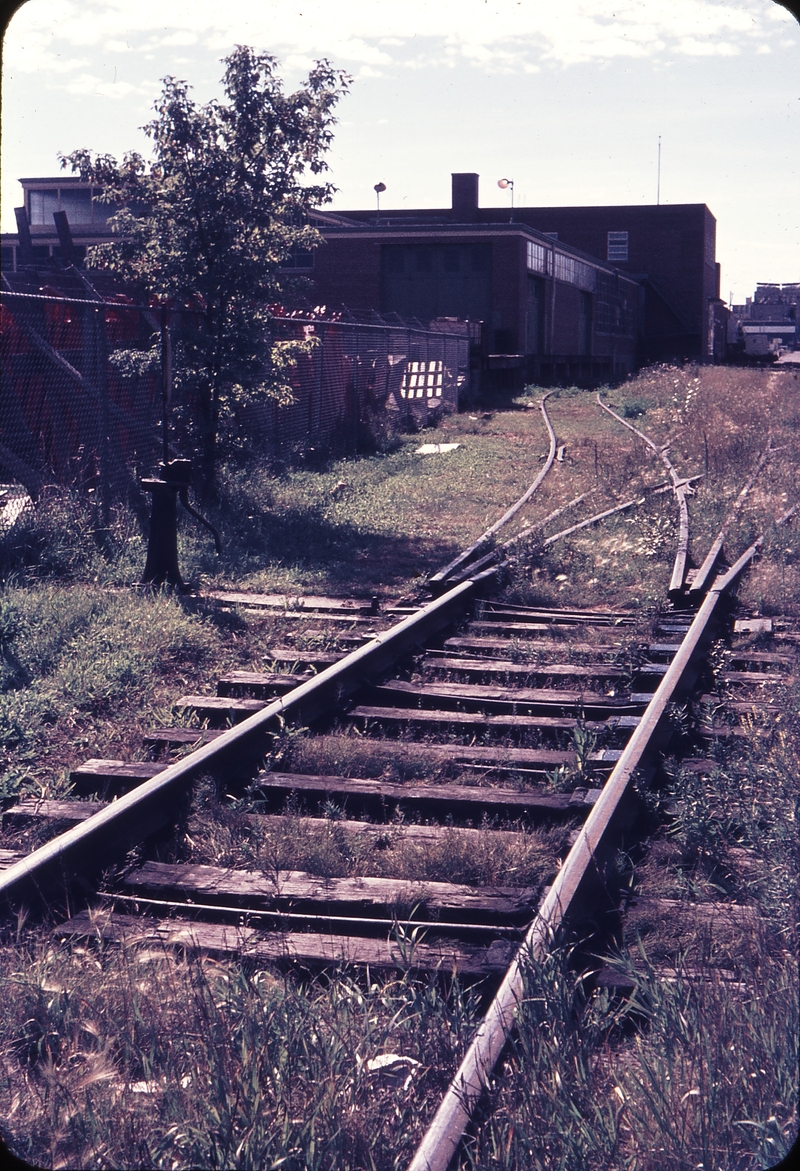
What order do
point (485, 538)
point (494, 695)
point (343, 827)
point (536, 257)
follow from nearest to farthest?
1. point (343, 827)
2. point (494, 695)
3. point (485, 538)
4. point (536, 257)

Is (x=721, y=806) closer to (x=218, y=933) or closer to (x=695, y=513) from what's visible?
(x=218, y=933)

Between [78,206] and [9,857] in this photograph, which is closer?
[9,857]

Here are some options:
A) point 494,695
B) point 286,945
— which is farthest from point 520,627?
point 286,945

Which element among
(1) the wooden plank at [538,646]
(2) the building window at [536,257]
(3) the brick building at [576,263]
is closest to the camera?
(1) the wooden plank at [538,646]

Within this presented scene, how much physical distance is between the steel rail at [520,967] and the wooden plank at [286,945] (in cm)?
17

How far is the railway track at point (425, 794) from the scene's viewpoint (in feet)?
11.3

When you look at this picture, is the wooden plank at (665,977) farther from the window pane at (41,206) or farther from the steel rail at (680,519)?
the window pane at (41,206)

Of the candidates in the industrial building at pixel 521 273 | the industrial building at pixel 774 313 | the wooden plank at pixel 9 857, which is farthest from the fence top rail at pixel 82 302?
the industrial building at pixel 774 313

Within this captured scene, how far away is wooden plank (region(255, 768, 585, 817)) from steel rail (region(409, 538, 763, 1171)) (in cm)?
32

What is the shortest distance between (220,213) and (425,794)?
8374 millimetres

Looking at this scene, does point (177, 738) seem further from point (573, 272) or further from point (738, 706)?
point (573, 272)

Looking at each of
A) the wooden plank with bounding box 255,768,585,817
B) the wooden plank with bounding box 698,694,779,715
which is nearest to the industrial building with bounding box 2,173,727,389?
the wooden plank with bounding box 698,694,779,715

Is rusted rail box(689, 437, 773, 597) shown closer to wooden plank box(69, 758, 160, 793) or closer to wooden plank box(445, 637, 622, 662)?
wooden plank box(445, 637, 622, 662)

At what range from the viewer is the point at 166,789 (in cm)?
434
